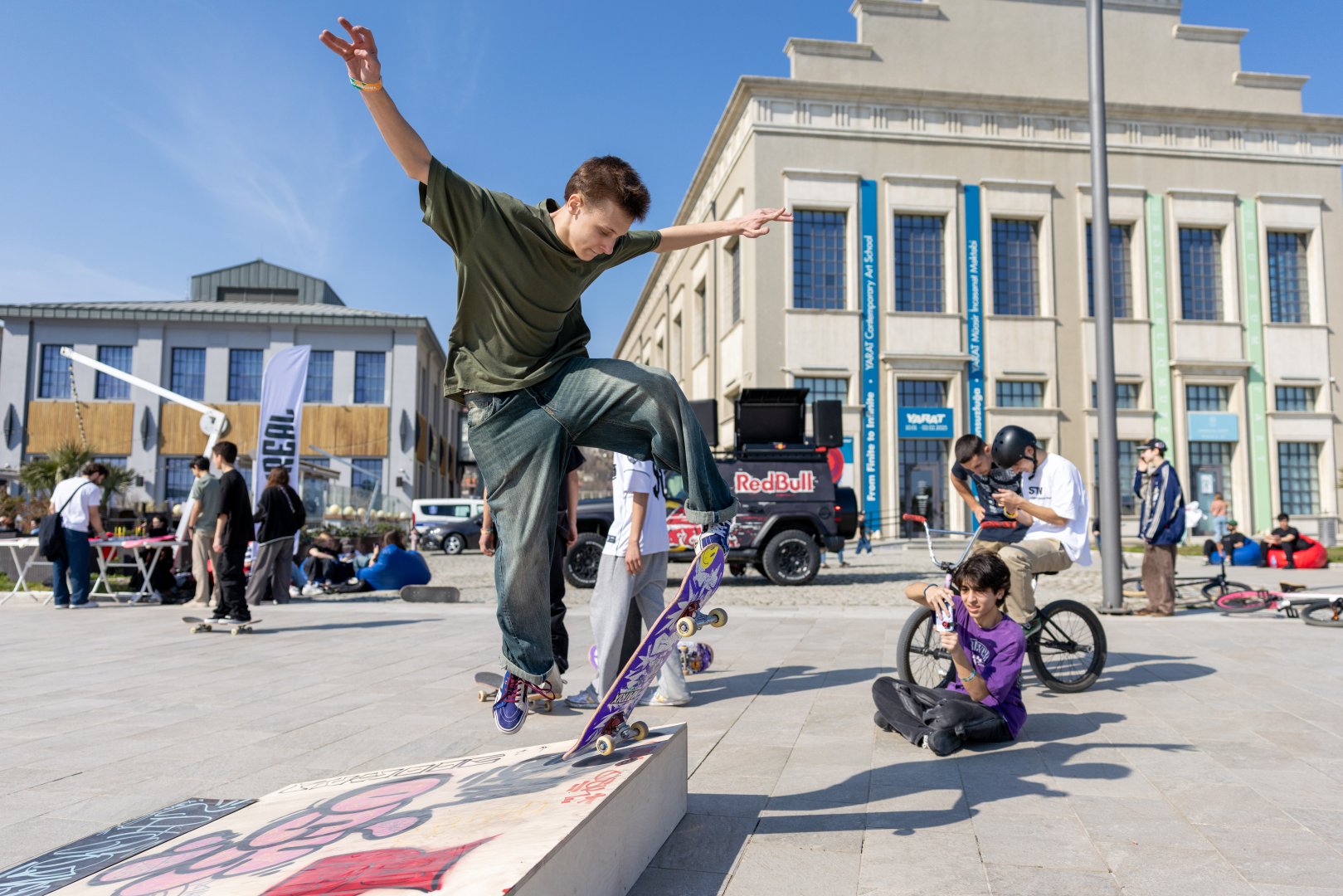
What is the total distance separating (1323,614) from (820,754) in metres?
8.16

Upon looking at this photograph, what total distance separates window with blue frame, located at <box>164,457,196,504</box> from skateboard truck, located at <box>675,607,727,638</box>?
3958cm

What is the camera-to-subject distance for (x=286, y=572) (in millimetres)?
12422

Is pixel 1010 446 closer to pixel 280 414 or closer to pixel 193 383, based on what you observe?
pixel 280 414

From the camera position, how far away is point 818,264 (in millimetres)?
30938

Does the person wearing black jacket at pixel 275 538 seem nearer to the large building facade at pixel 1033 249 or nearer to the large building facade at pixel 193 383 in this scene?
the large building facade at pixel 1033 249

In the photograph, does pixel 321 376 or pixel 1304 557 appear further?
pixel 321 376

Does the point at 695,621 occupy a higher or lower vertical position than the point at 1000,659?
higher

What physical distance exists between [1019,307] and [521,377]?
105 feet

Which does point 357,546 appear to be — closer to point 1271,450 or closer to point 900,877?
point 900,877

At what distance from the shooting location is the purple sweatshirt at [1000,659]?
430cm

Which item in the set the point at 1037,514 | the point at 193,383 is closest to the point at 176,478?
the point at 193,383

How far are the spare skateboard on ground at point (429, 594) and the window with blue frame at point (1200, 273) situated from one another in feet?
100

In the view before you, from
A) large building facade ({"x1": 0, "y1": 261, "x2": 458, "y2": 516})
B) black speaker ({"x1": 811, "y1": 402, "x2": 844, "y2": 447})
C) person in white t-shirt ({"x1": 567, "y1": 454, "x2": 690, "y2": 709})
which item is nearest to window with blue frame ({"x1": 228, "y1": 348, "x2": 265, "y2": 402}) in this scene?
large building facade ({"x1": 0, "y1": 261, "x2": 458, "y2": 516})

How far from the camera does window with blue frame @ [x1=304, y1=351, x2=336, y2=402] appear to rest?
1512 inches
